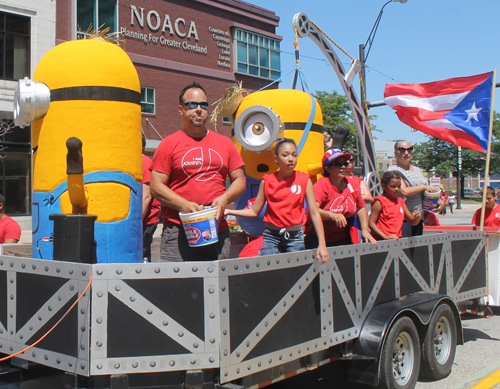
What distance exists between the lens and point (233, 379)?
2.89m

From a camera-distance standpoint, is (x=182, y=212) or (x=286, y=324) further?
(x=182, y=212)

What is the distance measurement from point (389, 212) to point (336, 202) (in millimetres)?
823

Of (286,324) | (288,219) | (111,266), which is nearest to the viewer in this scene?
(111,266)

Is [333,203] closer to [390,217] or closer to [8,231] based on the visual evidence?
[390,217]

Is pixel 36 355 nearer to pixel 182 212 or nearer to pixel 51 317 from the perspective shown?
pixel 51 317

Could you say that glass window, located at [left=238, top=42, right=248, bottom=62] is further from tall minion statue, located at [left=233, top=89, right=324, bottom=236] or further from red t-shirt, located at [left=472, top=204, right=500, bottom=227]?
tall minion statue, located at [left=233, top=89, right=324, bottom=236]

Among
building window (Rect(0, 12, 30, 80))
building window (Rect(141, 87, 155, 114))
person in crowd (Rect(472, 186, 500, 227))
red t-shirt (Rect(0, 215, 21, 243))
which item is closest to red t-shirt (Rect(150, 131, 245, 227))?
red t-shirt (Rect(0, 215, 21, 243))

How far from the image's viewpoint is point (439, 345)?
5016mm

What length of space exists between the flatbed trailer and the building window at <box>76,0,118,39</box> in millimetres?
19969

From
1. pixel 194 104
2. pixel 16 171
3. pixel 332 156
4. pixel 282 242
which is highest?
pixel 16 171

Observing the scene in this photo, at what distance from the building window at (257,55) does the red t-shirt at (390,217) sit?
76.1 feet

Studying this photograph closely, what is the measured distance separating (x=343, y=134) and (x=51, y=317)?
5.02m

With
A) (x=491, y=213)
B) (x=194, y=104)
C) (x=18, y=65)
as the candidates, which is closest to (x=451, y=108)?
(x=491, y=213)

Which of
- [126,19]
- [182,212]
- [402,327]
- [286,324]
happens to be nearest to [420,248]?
[402,327]
